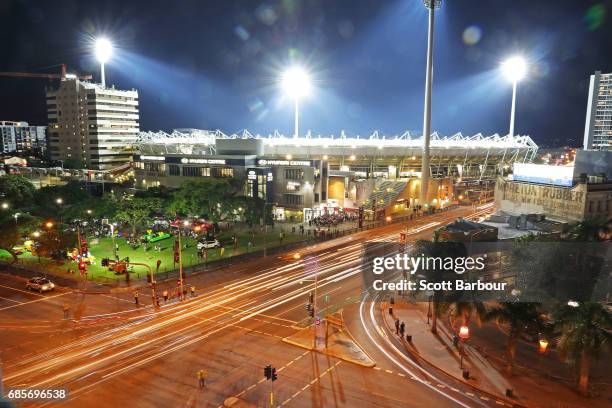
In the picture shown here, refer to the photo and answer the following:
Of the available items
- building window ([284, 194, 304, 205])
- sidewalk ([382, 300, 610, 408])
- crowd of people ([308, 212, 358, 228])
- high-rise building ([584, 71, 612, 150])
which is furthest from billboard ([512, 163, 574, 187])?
high-rise building ([584, 71, 612, 150])

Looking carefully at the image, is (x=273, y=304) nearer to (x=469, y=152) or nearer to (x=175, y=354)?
(x=175, y=354)

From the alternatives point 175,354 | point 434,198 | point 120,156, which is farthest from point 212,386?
point 120,156

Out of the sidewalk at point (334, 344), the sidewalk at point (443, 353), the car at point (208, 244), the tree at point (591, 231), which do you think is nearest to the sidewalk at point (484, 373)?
the sidewalk at point (443, 353)

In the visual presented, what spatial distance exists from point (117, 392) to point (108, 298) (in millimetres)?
16550

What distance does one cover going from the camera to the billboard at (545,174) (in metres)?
53.5

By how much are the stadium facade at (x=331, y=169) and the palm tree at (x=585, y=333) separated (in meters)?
52.2

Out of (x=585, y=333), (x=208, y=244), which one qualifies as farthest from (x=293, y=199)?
(x=585, y=333)

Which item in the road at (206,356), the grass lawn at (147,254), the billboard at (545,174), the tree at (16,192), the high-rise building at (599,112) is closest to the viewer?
the road at (206,356)

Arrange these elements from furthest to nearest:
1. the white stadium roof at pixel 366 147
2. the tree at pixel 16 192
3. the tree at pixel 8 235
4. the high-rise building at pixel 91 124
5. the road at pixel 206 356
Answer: the high-rise building at pixel 91 124
the white stadium roof at pixel 366 147
the tree at pixel 16 192
the tree at pixel 8 235
the road at pixel 206 356

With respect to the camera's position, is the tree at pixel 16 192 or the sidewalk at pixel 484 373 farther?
the tree at pixel 16 192

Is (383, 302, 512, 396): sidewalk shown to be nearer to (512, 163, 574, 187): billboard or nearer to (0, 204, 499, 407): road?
(0, 204, 499, 407): road

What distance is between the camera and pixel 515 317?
24.8 m

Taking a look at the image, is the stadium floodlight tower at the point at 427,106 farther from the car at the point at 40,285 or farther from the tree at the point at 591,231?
the car at the point at 40,285

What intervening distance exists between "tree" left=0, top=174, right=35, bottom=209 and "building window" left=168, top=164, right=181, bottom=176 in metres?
23.1
